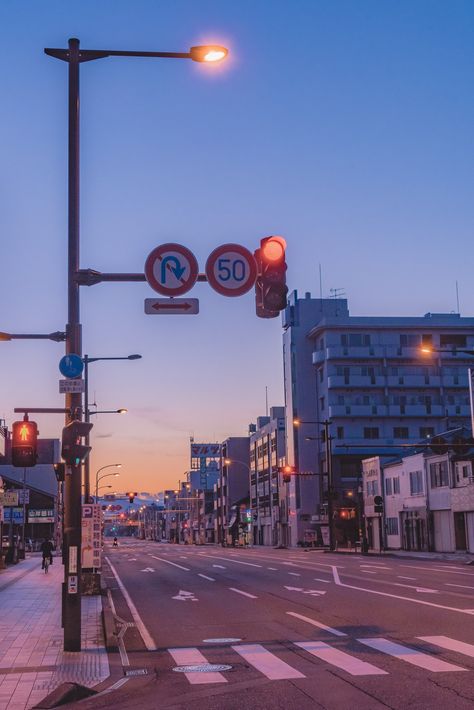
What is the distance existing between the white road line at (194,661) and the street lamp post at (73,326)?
165cm

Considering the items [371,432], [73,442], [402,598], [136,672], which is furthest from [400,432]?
[136,672]

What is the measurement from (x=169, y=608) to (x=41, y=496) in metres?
86.6

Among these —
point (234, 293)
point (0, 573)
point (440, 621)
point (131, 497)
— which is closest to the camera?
point (234, 293)

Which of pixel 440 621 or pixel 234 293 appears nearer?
pixel 234 293

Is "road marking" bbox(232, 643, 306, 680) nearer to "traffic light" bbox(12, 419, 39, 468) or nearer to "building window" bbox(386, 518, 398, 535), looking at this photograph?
"traffic light" bbox(12, 419, 39, 468)

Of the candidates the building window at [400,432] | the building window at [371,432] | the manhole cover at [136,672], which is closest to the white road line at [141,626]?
the manhole cover at [136,672]

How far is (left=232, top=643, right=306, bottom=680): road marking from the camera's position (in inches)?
437

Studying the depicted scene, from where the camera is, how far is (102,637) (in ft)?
50.3

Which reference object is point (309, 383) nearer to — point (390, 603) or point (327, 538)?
point (327, 538)

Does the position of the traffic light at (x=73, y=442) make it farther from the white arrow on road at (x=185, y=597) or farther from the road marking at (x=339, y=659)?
the white arrow on road at (x=185, y=597)

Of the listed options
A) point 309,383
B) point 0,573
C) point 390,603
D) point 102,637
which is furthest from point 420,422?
point 102,637

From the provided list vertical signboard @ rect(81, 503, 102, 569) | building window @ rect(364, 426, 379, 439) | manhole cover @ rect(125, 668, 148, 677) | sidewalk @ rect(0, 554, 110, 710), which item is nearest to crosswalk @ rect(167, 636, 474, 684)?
manhole cover @ rect(125, 668, 148, 677)

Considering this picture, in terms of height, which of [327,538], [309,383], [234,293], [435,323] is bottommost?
[327,538]

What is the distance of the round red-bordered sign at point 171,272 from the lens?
12656 mm
